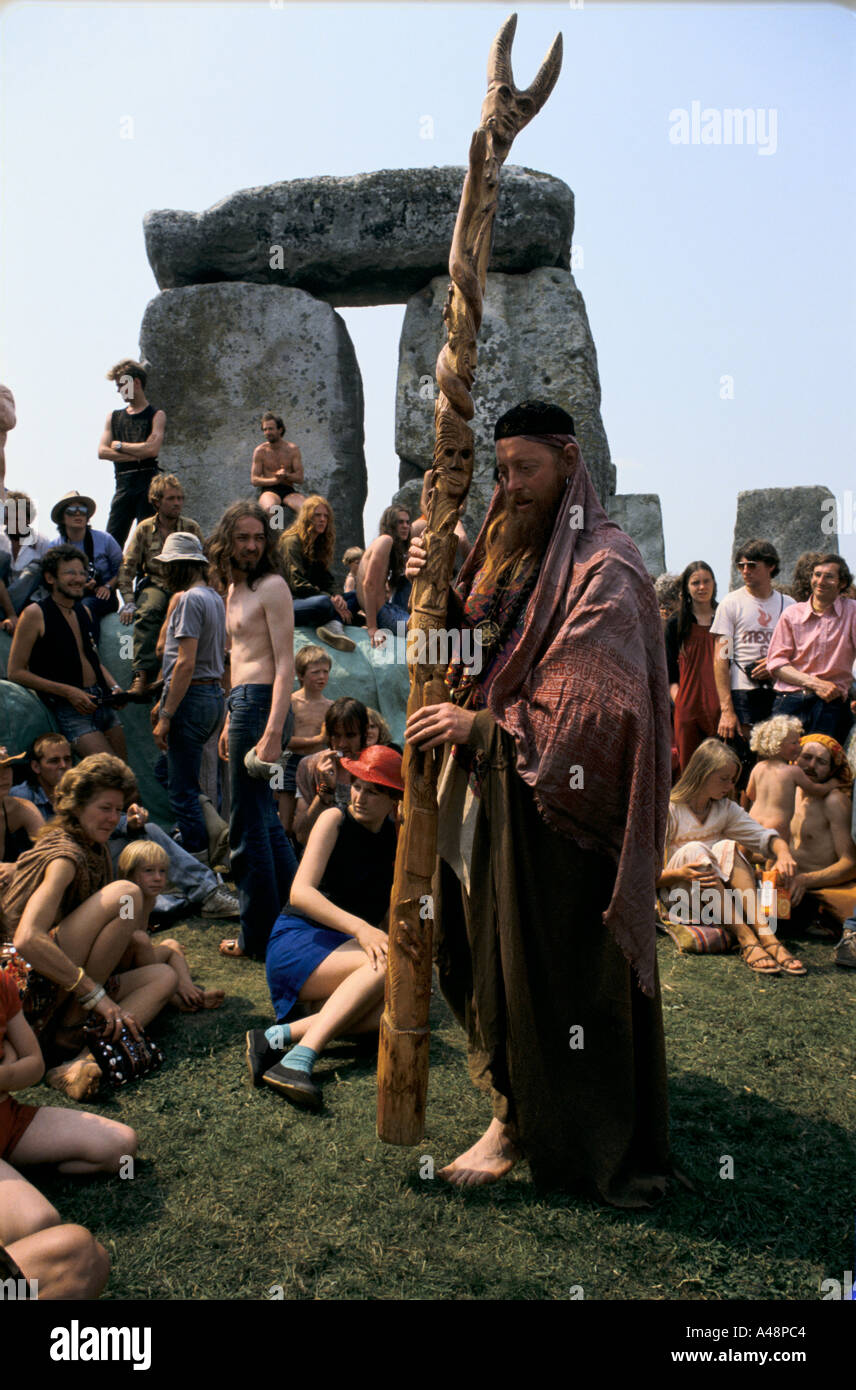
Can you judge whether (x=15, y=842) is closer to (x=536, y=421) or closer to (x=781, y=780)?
(x=536, y=421)

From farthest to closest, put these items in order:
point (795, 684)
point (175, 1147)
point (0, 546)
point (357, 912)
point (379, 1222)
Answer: point (795, 684) < point (0, 546) < point (357, 912) < point (175, 1147) < point (379, 1222)

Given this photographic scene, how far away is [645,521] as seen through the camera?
425 inches

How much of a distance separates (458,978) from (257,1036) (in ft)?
2.92

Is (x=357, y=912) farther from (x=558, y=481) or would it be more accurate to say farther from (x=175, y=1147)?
(x=558, y=481)

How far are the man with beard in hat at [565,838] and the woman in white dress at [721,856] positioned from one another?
2250 millimetres

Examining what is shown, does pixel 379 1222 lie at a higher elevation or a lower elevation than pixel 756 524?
lower

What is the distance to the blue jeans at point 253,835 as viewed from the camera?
15.1 feet

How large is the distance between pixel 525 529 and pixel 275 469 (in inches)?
221

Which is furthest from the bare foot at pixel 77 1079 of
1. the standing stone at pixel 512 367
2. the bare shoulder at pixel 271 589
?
the standing stone at pixel 512 367

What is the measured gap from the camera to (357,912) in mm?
4000

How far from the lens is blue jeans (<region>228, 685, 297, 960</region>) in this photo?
460 centimetres

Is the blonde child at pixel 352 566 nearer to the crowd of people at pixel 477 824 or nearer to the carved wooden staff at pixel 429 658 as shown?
the crowd of people at pixel 477 824
